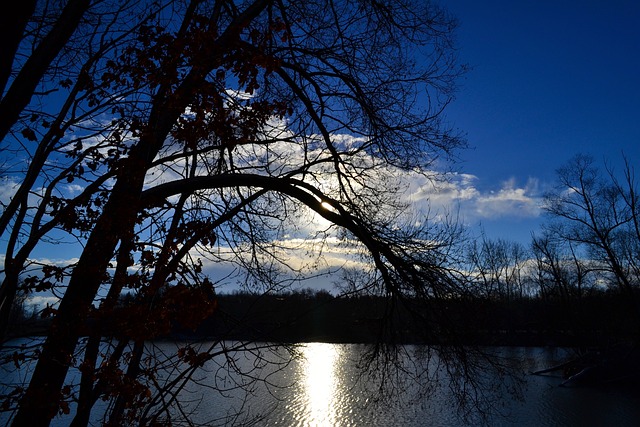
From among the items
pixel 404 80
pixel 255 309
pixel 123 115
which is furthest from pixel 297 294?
pixel 404 80

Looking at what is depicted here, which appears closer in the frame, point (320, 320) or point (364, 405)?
point (320, 320)

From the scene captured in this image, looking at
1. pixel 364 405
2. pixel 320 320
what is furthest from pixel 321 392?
pixel 320 320

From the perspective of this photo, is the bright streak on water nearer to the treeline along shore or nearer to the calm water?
the calm water

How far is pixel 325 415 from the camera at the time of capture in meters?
17.2

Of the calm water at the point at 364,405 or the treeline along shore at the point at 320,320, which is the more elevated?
the treeline along shore at the point at 320,320

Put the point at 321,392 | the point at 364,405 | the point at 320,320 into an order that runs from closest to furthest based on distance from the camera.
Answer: the point at 320,320 < the point at 364,405 < the point at 321,392

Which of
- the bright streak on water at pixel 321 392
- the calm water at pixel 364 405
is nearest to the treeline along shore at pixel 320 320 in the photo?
the bright streak on water at pixel 321 392

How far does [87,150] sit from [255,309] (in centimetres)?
200

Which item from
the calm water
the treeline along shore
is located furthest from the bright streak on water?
the treeline along shore

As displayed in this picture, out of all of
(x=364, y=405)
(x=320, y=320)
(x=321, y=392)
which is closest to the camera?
(x=320, y=320)

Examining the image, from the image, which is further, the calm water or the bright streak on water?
the bright streak on water

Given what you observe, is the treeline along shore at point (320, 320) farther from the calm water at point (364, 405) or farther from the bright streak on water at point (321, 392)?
the calm water at point (364, 405)

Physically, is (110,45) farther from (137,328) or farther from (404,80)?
(404,80)

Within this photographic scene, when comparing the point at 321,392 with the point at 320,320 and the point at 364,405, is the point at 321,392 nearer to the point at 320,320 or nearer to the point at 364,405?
the point at 364,405
